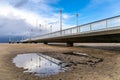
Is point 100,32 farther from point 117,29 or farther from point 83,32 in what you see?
point 83,32

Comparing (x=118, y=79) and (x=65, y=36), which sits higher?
(x=65, y=36)

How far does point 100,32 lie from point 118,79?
631 inches

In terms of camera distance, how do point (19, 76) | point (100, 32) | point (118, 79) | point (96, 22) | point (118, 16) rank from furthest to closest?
point (96, 22) → point (100, 32) → point (118, 16) → point (19, 76) → point (118, 79)

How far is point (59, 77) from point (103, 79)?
2465 mm

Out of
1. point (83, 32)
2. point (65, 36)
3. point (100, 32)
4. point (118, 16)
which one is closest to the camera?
point (118, 16)

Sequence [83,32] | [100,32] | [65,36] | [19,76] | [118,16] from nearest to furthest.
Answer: [19,76], [118,16], [100,32], [83,32], [65,36]

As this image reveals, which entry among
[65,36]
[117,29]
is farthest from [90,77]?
[65,36]

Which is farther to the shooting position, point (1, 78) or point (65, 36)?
point (65, 36)

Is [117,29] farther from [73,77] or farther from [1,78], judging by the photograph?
[1,78]

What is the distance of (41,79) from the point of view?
10.5 metres

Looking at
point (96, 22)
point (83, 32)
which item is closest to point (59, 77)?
point (96, 22)

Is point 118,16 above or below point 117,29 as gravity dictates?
above

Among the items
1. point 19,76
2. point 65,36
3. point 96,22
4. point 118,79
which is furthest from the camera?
point 65,36

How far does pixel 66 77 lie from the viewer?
36.1 ft
